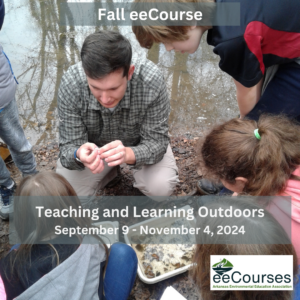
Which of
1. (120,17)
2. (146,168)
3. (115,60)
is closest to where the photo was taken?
(115,60)

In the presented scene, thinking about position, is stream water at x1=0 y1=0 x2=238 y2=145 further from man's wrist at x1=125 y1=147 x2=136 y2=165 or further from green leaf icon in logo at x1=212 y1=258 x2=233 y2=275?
green leaf icon in logo at x1=212 y1=258 x2=233 y2=275

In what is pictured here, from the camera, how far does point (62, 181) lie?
1397mm

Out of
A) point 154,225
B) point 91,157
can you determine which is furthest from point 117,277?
point 91,157

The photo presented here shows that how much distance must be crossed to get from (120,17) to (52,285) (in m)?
5.22

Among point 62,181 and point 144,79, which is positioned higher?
point 144,79

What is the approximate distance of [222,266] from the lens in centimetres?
129

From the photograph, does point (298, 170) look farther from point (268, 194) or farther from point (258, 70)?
point (258, 70)

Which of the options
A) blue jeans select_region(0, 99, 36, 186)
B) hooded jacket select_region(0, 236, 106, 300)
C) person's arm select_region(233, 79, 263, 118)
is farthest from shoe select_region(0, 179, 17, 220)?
person's arm select_region(233, 79, 263, 118)

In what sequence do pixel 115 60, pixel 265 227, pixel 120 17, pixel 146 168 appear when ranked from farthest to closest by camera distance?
pixel 120 17, pixel 146 168, pixel 115 60, pixel 265 227

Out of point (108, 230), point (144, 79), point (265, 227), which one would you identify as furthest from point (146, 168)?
point (265, 227)

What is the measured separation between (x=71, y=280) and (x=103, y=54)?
4.04ft

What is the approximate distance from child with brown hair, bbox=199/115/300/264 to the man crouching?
65 cm

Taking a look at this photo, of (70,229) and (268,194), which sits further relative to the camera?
(268,194)

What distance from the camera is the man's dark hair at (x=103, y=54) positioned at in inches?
65.9
